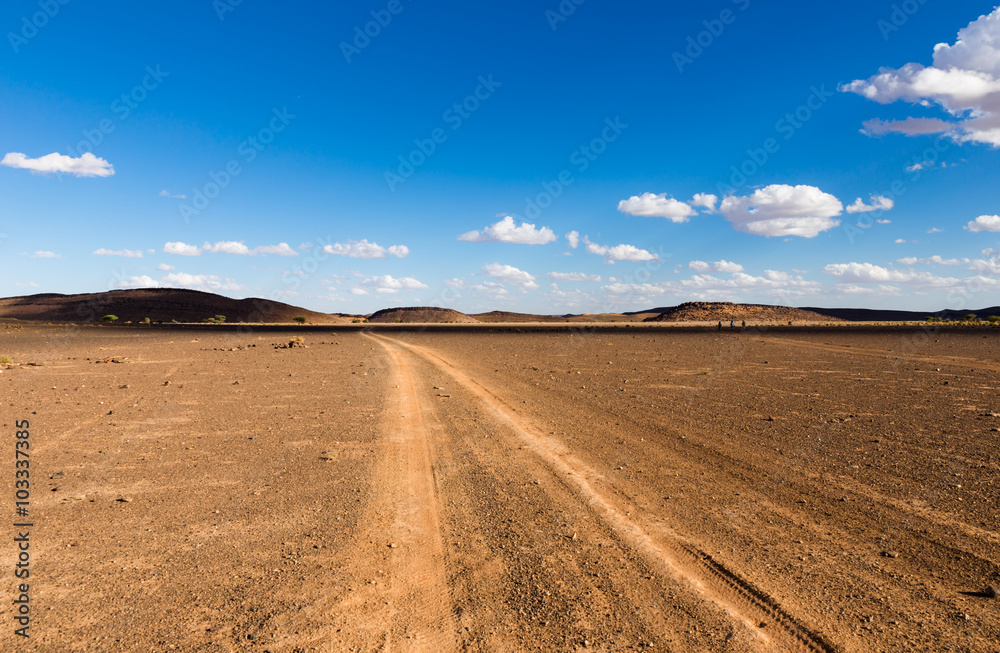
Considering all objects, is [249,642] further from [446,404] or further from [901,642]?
[446,404]

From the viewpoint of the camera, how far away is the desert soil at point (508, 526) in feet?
12.5

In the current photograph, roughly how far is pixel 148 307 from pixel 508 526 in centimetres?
14264

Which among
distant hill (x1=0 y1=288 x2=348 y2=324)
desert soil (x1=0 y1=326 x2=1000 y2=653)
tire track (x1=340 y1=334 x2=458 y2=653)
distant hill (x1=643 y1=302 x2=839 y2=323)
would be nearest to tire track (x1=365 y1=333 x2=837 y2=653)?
desert soil (x1=0 y1=326 x2=1000 y2=653)

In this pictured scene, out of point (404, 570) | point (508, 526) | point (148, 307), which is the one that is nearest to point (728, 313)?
point (148, 307)

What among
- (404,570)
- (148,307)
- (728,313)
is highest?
(148,307)

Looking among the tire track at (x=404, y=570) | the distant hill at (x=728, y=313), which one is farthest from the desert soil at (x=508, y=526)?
the distant hill at (x=728, y=313)

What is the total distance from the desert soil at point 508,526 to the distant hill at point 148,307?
121718mm

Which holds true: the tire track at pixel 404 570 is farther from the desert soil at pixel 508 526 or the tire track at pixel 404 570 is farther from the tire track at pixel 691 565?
the tire track at pixel 691 565

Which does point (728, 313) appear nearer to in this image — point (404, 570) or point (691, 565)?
point (691, 565)

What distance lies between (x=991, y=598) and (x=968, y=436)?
6.84 metres

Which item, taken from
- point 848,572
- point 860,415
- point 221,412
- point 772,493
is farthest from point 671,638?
point 221,412

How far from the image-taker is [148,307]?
12131cm

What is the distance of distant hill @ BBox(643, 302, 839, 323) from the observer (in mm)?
131875

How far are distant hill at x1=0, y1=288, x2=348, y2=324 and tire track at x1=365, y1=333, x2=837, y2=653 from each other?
126 m
